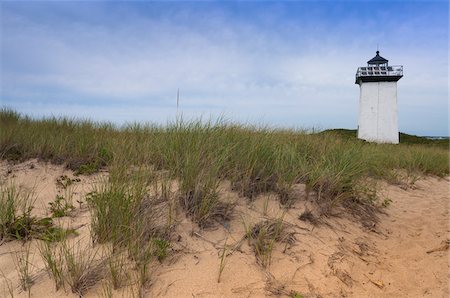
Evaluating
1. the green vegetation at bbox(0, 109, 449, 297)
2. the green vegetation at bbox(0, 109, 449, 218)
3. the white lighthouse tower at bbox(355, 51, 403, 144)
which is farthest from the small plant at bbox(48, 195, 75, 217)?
the white lighthouse tower at bbox(355, 51, 403, 144)

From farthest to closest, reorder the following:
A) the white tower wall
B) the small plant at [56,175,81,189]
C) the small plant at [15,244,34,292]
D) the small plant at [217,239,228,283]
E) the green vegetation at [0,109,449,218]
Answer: the white tower wall
the small plant at [56,175,81,189]
the green vegetation at [0,109,449,218]
the small plant at [217,239,228,283]
the small plant at [15,244,34,292]

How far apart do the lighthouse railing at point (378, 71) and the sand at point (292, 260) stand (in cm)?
2546

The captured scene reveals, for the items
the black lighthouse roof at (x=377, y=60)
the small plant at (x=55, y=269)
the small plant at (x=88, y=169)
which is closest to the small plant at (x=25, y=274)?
the small plant at (x=55, y=269)

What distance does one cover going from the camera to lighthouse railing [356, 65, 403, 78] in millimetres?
27609

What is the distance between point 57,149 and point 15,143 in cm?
81

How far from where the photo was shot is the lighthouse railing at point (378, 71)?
90.6 ft

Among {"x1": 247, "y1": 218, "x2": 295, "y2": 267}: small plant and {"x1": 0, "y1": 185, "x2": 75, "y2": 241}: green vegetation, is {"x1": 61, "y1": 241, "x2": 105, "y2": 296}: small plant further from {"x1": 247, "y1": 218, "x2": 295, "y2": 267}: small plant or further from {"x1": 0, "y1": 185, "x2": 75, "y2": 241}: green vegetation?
{"x1": 247, "y1": 218, "x2": 295, "y2": 267}: small plant

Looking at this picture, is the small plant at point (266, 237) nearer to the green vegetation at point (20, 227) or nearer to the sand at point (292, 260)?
the sand at point (292, 260)

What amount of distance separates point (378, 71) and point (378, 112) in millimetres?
3162

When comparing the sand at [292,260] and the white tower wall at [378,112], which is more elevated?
the white tower wall at [378,112]

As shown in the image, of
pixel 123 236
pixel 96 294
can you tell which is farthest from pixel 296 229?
pixel 96 294

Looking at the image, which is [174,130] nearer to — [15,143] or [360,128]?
[15,143]

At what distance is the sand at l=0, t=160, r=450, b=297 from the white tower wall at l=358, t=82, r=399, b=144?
24.2 metres

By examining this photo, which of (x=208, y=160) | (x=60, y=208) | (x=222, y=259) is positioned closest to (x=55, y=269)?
(x=222, y=259)
